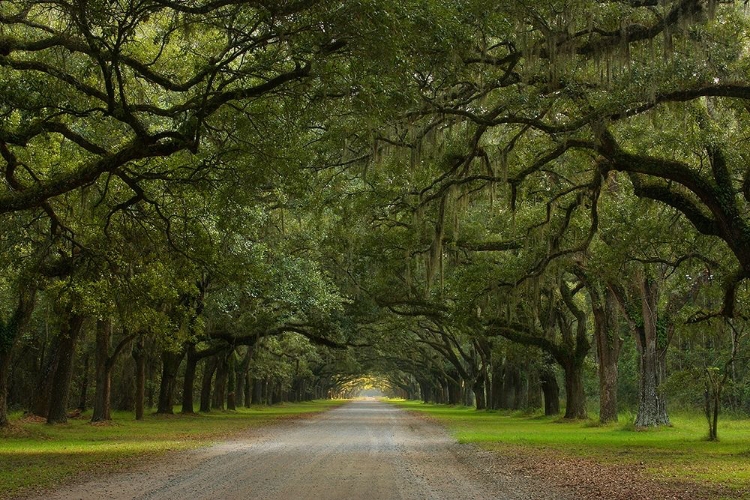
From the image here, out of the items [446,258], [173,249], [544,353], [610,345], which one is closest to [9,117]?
[173,249]

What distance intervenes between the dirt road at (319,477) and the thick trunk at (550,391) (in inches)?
704

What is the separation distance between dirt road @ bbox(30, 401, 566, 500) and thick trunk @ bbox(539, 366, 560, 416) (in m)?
17.9

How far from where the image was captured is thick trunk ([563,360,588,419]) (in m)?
28.0

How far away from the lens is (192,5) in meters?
10.1

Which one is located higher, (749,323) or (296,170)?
(296,170)

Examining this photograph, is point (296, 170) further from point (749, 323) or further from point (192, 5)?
point (749, 323)

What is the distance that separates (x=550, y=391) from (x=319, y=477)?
24889 mm

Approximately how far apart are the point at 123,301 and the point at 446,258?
1110 centimetres

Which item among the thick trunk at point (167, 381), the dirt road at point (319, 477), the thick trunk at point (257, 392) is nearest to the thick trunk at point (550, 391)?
the thick trunk at point (167, 381)

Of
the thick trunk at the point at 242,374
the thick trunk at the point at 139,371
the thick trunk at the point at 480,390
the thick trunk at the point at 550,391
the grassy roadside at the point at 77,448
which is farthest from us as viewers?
the thick trunk at the point at 480,390

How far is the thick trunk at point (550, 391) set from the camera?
109ft

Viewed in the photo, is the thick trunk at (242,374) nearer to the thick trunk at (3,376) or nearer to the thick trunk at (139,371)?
the thick trunk at (139,371)

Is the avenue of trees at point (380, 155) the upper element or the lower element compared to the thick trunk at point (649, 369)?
upper

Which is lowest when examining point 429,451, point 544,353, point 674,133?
point 429,451
